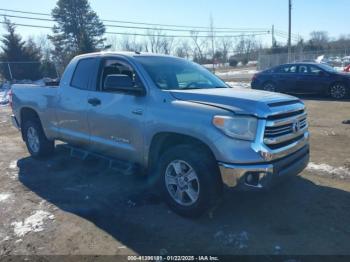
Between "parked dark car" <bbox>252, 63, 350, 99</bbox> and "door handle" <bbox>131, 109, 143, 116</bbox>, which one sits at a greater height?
"door handle" <bbox>131, 109, 143, 116</bbox>

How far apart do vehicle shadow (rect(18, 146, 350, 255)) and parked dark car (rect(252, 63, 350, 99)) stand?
10.3 metres

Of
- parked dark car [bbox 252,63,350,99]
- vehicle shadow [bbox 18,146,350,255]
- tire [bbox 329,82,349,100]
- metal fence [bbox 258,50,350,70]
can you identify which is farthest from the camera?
metal fence [bbox 258,50,350,70]

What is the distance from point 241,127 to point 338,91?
12.1 meters

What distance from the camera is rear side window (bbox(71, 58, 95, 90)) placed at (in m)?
5.42

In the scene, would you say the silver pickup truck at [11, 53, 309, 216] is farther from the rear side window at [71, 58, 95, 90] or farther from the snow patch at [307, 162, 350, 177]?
the snow patch at [307, 162, 350, 177]

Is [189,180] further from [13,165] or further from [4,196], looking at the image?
[13,165]

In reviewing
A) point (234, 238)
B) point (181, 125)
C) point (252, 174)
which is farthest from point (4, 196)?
point (252, 174)

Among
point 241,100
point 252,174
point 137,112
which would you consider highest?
point 241,100

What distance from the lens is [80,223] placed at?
4211mm

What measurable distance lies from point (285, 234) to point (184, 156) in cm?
136

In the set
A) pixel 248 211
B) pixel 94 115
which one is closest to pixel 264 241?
pixel 248 211

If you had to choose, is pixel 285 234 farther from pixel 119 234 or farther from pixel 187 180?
pixel 119 234

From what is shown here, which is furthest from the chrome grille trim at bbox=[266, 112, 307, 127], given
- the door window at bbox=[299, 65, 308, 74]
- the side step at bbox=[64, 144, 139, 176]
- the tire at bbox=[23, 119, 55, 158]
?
the door window at bbox=[299, 65, 308, 74]

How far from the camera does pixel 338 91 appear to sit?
14.1 metres
